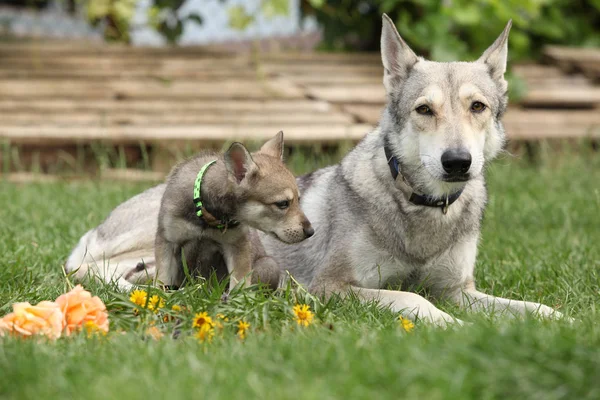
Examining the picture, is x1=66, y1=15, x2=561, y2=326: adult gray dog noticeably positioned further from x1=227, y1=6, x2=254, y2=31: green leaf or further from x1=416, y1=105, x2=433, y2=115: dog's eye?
x1=227, y1=6, x2=254, y2=31: green leaf

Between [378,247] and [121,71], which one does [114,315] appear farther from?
[121,71]

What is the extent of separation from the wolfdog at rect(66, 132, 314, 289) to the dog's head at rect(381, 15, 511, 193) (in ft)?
2.01

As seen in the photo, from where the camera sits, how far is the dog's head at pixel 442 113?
3713 mm

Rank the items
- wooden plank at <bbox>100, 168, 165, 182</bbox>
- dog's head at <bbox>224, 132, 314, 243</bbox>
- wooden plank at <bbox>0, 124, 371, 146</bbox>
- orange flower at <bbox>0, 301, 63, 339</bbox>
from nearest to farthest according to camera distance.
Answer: orange flower at <bbox>0, 301, 63, 339</bbox> → dog's head at <bbox>224, 132, 314, 243</bbox> → wooden plank at <bbox>100, 168, 165, 182</bbox> → wooden plank at <bbox>0, 124, 371, 146</bbox>

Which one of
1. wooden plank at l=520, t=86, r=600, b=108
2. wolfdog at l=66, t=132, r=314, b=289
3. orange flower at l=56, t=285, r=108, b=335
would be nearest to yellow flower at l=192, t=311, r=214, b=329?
orange flower at l=56, t=285, r=108, b=335

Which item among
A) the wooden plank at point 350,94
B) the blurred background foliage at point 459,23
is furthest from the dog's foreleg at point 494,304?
the blurred background foliage at point 459,23

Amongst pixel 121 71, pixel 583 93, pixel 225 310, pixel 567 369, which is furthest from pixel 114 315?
pixel 583 93

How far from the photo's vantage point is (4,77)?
9008mm

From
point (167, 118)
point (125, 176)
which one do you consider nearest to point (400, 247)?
point (125, 176)

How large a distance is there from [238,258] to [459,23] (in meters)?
6.12

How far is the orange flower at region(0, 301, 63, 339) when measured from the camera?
122 inches

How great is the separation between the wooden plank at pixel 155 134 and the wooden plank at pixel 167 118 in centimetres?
15

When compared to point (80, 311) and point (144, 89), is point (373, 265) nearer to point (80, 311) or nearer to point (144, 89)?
point (80, 311)

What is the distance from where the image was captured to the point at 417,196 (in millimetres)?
4062
